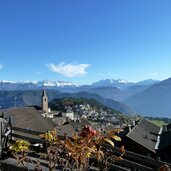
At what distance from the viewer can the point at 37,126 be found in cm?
4522

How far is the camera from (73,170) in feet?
15.0

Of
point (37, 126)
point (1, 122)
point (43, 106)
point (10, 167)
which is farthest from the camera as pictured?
point (43, 106)

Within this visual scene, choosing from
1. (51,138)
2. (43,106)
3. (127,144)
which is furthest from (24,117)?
(43,106)

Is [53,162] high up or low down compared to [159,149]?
up

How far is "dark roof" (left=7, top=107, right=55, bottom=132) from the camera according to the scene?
43.9 metres

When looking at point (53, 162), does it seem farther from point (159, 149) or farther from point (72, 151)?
point (159, 149)

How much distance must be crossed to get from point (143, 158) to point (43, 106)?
134 metres

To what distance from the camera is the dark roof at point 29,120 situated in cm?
4394

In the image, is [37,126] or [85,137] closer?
[85,137]

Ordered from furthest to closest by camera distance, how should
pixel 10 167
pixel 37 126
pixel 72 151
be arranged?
pixel 37 126 < pixel 10 167 < pixel 72 151

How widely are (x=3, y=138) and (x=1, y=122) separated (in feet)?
1.73

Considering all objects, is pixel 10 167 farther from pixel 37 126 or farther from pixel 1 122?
pixel 37 126

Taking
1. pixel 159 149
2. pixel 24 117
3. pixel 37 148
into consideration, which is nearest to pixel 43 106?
pixel 24 117

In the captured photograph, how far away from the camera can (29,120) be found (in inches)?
1799
